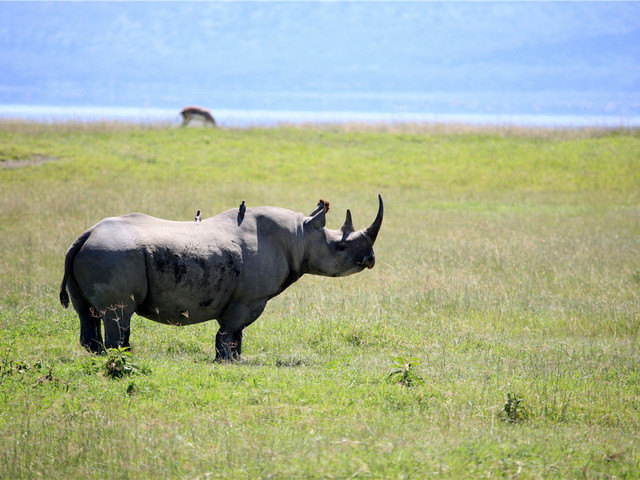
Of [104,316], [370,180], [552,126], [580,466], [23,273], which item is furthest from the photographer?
[552,126]

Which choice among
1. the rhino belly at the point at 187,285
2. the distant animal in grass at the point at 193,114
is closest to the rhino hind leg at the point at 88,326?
the rhino belly at the point at 187,285

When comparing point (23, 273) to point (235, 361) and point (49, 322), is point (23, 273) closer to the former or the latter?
point (49, 322)

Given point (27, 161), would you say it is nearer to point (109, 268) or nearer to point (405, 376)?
point (109, 268)

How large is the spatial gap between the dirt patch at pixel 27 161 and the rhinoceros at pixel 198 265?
24862 millimetres

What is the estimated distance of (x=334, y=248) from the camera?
9445mm

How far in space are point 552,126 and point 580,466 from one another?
142 feet

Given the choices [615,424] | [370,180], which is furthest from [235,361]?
[370,180]

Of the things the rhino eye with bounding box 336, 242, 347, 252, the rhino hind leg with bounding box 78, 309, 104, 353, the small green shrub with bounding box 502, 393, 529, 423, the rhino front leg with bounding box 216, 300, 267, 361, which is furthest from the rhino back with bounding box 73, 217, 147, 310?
the small green shrub with bounding box 502, 393, 529, 423

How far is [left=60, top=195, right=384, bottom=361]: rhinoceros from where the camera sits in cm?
795

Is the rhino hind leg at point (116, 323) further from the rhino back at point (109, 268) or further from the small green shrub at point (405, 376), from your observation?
the small green shrub at point (405, 376)

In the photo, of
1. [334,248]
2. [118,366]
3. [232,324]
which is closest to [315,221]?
[334,248]

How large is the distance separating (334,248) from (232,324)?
170 cm

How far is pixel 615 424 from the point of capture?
22.7 ft

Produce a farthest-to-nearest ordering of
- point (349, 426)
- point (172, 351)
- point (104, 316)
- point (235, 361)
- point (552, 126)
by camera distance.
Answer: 1. point (552, 126)
2. point (172, 351)
3. point (235, 361)
4. point (104, 316)
5. point (349, 426)
